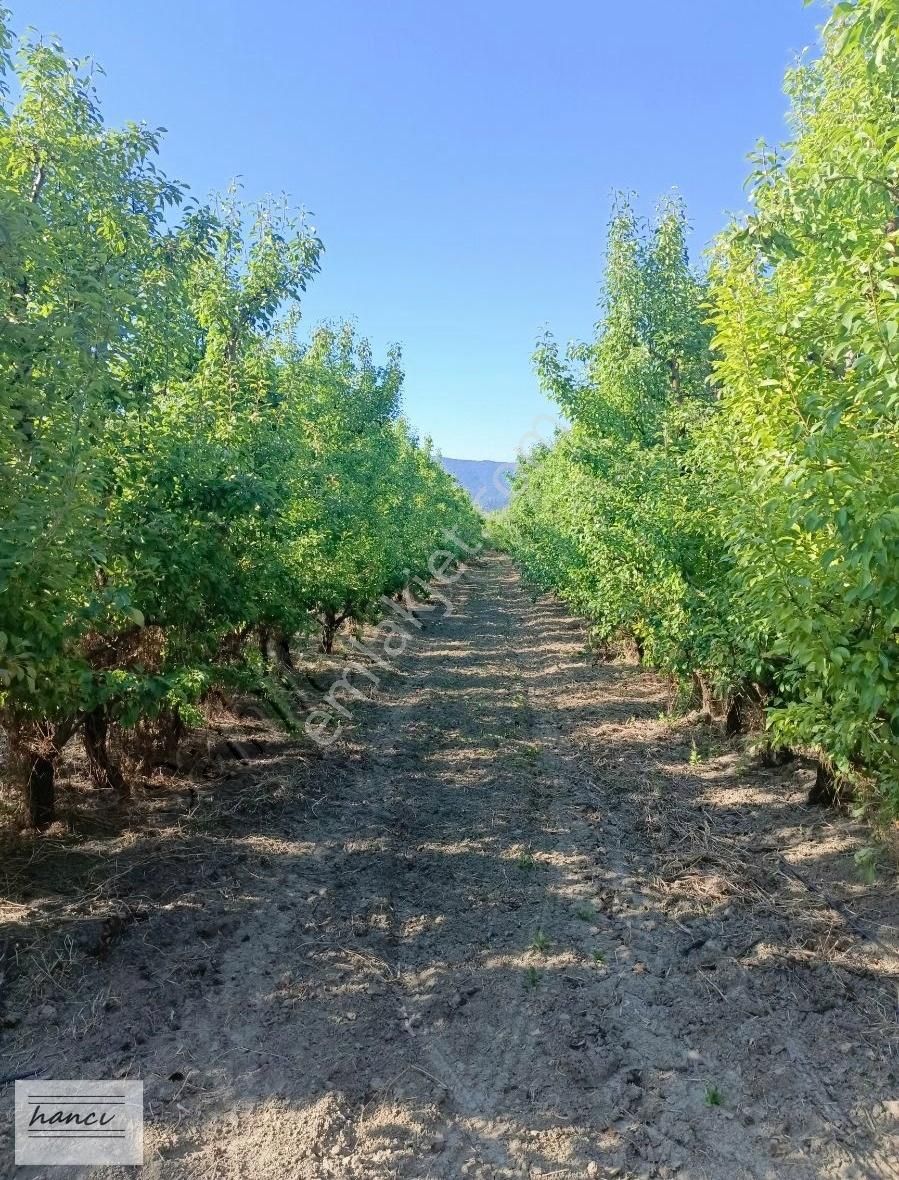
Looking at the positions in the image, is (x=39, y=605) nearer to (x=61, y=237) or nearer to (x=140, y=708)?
(x=140, y=708)

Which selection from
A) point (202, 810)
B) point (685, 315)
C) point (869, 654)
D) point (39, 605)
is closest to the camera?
point (869, 654)

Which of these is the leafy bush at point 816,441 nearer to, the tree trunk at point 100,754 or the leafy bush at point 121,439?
the leafy bush at point 121,439

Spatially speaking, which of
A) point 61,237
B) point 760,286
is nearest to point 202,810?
point 61,237

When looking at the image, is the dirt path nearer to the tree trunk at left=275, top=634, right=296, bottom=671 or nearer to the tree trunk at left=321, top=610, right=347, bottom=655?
the tree trunk at left=275, top=634, right=296, bottom=671

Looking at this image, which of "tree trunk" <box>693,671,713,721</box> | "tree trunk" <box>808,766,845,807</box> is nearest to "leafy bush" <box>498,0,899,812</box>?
"tree trunk" <box>808,766,845,807</box>

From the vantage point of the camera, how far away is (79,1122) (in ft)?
9.87

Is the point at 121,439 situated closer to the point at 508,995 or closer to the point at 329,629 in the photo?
the point at 508,995

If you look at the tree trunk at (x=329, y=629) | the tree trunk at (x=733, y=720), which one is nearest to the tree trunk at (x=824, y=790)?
the tree trunk at (x=733, y=720)

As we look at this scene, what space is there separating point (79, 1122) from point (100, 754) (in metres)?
3.67

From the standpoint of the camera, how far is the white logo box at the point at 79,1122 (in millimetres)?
2850

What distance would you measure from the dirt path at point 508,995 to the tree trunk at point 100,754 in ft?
4.36

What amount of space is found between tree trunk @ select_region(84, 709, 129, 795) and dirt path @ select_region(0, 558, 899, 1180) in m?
1.33

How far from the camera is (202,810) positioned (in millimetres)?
6293

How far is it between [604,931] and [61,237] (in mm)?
5855
